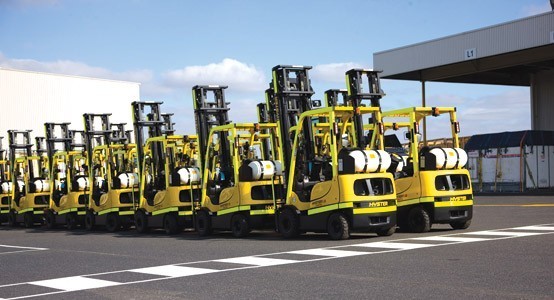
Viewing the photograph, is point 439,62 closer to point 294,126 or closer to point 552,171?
point 552,171

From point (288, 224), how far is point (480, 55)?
30.6 m

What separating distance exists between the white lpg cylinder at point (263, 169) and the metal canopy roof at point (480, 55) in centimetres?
2679

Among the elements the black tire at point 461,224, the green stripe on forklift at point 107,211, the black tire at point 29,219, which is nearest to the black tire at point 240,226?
the black tire at point 461,224

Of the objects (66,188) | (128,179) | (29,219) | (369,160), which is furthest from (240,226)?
(29,219)

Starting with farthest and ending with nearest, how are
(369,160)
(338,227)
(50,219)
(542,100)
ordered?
(542,100) → (50,219) → (338,227) → (369,160)

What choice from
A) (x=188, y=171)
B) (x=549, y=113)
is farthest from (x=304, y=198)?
(x=549, y=113)

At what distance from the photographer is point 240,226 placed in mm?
20750

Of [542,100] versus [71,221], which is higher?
[542,100]

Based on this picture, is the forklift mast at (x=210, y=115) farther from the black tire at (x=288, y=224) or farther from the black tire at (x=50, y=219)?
the black tire at (x=50, y=219)

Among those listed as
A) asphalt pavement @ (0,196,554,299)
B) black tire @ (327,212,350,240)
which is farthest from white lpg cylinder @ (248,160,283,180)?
black tire @ (327,212,350,240)

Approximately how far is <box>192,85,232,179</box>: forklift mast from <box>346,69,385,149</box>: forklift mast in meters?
4.52

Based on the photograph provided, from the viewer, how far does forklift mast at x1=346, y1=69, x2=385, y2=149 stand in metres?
→ 19.2

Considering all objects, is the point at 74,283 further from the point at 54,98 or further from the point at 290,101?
the point at 54,98

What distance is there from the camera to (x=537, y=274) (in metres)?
11.1
